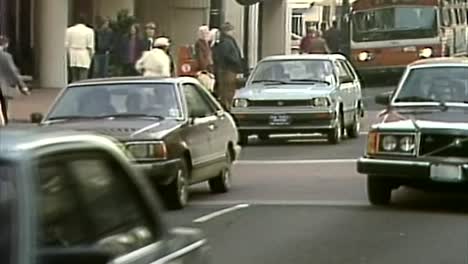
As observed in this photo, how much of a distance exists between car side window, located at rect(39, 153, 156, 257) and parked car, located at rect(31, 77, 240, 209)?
25.0 ft

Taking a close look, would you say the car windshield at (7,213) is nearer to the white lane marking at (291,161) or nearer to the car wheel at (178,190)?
the car wheel at (178,190)

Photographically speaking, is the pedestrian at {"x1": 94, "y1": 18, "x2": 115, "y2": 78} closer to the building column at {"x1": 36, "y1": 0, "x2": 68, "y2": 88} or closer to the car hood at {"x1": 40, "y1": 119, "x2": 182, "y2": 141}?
the building column at {"x1": 36, "y1": 0, "x2": 68, "y2": 88}

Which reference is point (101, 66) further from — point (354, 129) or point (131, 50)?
point (354, 129)

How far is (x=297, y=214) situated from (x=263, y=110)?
28.2 ft

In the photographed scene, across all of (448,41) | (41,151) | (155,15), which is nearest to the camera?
(41,151)

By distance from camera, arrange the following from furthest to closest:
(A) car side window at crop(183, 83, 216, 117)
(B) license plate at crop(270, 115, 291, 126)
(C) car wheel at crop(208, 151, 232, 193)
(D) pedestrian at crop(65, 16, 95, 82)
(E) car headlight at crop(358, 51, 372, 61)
Answer: (E) car headlight at crop(358, 51, 372, 61), (D) pedestrian at crop(65, 16, 95, 82), (B) license plate at crop(270, 115, 291, 126), (C) car wheel at crop(208, 151, 232, 193), (A) car side window at crop(183, 83, 216, 117)

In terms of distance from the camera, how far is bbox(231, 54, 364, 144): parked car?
72.4ft

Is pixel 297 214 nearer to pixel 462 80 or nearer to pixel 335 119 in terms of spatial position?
pixel 462 80

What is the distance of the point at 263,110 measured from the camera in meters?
22.1

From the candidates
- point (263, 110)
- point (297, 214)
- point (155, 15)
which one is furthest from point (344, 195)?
point (155, 15)

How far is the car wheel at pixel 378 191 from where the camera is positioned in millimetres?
13875

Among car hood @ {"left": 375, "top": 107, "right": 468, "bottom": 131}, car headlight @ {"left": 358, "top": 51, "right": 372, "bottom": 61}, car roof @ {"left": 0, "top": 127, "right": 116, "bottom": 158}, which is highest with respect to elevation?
car roof @ {"left": 0, "top": 127, "right": 116, "bottom": 158}

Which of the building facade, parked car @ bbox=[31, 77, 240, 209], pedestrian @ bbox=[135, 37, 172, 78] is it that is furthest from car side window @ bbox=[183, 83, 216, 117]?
the building facade

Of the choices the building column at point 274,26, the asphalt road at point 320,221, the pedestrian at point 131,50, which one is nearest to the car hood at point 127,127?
the asphalt road at point 320,221
